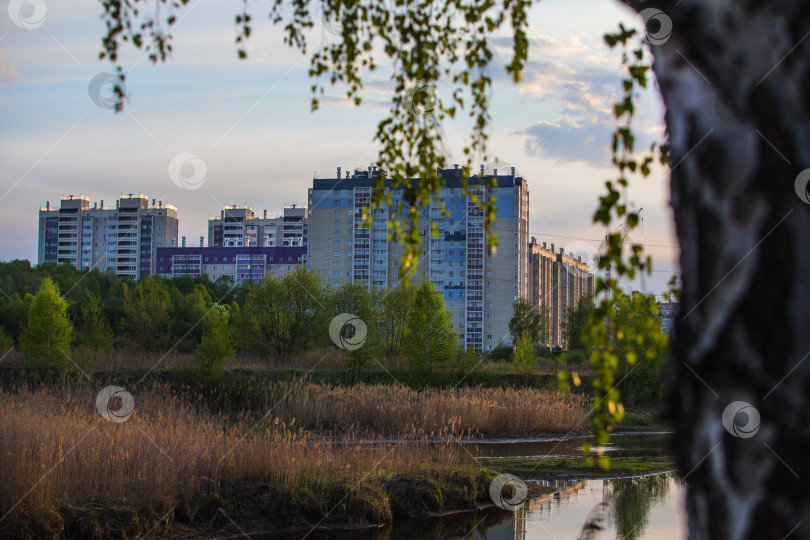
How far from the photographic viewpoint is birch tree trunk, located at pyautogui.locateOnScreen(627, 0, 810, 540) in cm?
198

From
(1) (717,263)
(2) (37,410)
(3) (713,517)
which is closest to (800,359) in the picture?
(1) (717,263)

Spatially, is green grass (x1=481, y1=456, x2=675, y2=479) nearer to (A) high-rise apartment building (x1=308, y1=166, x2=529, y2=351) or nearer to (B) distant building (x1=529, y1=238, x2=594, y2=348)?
(A) high-rise apartment building (x1=308, y1=166, x2=529, y2=351)

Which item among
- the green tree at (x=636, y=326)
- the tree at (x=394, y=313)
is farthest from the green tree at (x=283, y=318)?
the green tree at (x=636, y=326)

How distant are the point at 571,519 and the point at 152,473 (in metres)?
5.29

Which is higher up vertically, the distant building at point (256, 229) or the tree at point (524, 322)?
the distant building at point (256, 229)

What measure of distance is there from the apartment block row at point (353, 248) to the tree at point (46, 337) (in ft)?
90.2

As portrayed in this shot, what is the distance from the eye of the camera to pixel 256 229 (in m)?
139

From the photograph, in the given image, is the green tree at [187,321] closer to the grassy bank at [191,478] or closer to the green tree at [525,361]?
the green tree at [525,361]

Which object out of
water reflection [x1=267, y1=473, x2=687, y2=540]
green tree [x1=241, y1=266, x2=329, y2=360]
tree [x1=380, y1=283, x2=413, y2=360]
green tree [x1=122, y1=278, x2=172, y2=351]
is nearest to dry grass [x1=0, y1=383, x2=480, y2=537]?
water reflection [x1=267, y1=473, x2=687, y2=540]

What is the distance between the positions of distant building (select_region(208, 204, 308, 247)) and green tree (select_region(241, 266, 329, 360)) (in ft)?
316

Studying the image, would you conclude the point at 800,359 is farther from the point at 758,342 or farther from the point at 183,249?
the point at 183,249

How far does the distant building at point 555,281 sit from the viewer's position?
99438 mm

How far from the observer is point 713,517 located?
2096 millimetres

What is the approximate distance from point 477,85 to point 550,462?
1244 centimetres
